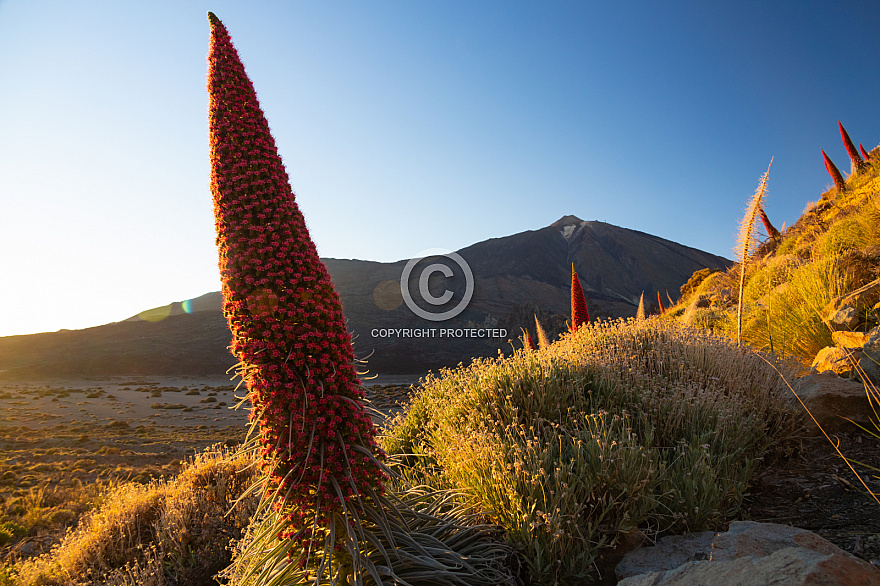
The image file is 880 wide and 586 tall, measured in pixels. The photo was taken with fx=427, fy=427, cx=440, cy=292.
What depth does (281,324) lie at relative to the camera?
2.07 metres

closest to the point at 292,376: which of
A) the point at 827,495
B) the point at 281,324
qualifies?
the point at 281,324

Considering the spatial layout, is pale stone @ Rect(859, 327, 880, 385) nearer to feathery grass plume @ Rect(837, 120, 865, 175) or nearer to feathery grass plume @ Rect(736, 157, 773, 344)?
feathery grass plume @ Rect(736, 157, 773, 344)

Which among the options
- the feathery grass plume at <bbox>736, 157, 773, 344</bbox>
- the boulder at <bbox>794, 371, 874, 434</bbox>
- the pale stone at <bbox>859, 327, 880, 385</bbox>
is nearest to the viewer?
the boulder at <bbox>794, 371, 874, 434</bbox>

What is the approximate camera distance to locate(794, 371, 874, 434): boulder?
12.1ft

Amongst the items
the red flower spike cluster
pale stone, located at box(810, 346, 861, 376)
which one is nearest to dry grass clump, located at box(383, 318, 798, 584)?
pale stone, located at box(810, 346, 861, 376)

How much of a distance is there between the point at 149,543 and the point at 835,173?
1727 centimetres

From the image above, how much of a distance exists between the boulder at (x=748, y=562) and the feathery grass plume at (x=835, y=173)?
13468 mm

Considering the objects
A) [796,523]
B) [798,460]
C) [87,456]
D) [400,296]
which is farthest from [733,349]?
[400,296]

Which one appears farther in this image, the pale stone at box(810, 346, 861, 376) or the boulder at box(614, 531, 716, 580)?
the pale stone at box(810, 346, 861, 376)

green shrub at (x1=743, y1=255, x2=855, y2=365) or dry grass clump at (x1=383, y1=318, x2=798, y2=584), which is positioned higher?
green shrub at (x1=743, y1=255, x2=855, y2=365)

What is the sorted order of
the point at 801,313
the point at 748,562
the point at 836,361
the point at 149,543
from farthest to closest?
1. the point at 801,313
2. the point at 149,543
3. the point at 836,361
4. the point at 748,562

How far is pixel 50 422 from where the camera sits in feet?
63.8

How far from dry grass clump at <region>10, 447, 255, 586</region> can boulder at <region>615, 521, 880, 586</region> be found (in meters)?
3.82

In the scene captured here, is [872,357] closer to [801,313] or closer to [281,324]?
[801,313]
